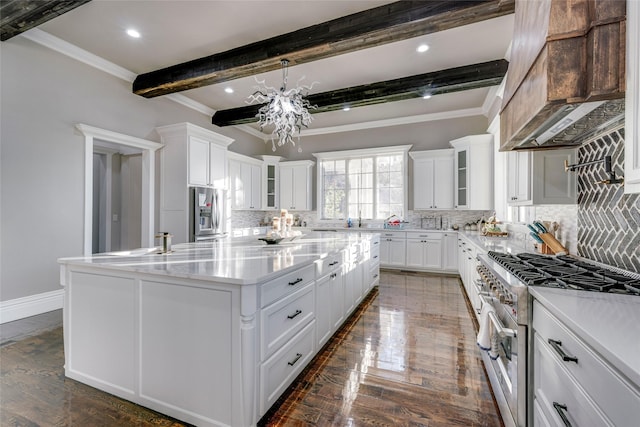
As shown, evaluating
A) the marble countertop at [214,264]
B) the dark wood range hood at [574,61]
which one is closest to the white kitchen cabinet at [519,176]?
the dark wood range hood at [574,61]

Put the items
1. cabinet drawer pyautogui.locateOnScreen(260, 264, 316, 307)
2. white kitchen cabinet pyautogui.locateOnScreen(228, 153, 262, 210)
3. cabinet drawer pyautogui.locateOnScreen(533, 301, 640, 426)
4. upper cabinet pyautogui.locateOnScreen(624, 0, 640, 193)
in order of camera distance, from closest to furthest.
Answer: cabinet drawer pyautogui.locateOnScreen(533, 301, 640, 426) → upper cabinet pyautogui.locateOnScreen(624, 0, 640, 193) → cabinet drawer pyautogui.locateOnScreen(260, 264, 316, 307) → white kitchen cabinet pyautogui.locateOnScreen(228, 153, 262, 210)

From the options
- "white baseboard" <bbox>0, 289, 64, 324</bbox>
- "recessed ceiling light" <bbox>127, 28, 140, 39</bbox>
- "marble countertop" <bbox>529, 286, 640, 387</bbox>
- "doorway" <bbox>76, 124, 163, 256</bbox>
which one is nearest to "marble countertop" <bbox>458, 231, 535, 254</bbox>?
"marble countertop" <bbox>529, 286, 640, 387</bbox>

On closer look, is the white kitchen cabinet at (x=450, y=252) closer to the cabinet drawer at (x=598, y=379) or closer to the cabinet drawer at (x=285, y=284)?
the cabinet drawer at (x=285, y=284)

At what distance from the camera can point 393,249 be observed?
5645mm

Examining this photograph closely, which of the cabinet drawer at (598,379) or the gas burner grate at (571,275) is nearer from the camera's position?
the cabinet drawer at (598,379)

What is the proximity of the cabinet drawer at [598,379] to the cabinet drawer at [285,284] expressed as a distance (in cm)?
130

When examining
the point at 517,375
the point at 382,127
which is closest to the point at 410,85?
the point at 382,127

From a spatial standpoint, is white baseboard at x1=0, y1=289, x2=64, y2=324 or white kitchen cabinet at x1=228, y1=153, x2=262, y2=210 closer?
white baseboard at x1=0, y1=289, x2=64, y2=324

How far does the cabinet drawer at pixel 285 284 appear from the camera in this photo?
1580 mm

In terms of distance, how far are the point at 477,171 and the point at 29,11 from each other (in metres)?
6.19

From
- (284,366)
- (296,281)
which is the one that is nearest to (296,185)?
(296,281)

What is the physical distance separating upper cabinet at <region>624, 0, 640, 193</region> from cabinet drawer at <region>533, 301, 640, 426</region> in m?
0.60

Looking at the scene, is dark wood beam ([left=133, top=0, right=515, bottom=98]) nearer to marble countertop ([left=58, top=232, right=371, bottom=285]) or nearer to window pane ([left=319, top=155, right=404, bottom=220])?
marble countertop ([left=58, top=232, right=371, bottom=285])

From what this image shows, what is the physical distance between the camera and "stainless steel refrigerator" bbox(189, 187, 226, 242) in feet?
15.0
